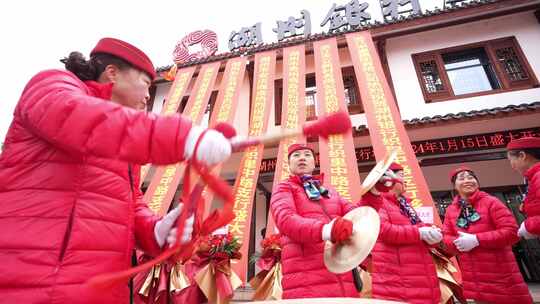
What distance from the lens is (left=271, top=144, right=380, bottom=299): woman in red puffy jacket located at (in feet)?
6.14

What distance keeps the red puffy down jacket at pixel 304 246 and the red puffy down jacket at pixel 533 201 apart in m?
1.79

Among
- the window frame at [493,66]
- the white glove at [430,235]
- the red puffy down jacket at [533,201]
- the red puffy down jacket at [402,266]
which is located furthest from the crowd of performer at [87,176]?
the window frame at [493,66]

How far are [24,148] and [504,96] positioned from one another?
26.1 ft

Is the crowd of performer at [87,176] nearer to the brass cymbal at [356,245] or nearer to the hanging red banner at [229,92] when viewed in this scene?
the brass cymbal at [356,245]

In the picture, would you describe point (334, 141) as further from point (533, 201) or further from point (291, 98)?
point (533, 201)

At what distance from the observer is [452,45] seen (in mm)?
7281

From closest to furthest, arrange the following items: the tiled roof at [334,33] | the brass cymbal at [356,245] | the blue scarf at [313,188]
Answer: the brass cymbal at [356,245], the blue scarf at [313,188], the tiled roof at [334,33]

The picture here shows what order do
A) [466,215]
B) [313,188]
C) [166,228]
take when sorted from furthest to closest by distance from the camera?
1. [466,215]
2. [313,188]
3. [166,228]

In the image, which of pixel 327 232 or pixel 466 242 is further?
pixel 466 242

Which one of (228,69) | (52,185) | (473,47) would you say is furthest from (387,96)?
(52,185)

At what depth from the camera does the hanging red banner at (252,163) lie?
457 centimetres

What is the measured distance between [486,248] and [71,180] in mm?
3569

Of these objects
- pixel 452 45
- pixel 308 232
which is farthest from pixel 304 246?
pixel 452 45

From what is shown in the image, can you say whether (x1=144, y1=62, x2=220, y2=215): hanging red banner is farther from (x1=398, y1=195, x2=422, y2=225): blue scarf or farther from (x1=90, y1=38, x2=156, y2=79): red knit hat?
(x1=398, y1=195, x2=422, y2=225): blue scarf
